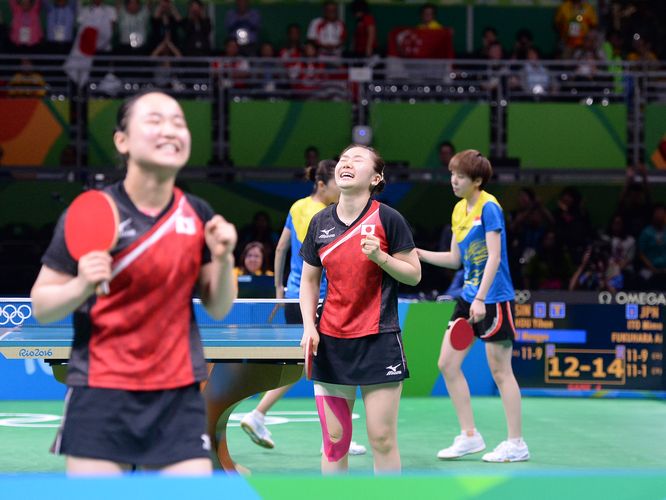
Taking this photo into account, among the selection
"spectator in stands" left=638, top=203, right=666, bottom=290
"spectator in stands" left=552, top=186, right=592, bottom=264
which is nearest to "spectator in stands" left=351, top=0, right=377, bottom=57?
"spectator in stands" left=552, top=186, right=592, bottom=264

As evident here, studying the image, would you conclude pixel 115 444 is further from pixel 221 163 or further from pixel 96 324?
pixel 221 163

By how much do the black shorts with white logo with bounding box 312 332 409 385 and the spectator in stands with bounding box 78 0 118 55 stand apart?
11077mm

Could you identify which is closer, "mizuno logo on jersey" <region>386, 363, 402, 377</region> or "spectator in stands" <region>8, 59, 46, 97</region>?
"mizuno logo on jersey" <region>386, 363, 402, 377</region>

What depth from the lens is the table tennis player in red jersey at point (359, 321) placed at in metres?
4.86

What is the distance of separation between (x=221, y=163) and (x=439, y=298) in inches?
152

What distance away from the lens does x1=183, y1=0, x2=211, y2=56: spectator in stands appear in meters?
14.9

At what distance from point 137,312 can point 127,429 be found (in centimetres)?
33

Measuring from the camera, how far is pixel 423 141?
13961 millimetres

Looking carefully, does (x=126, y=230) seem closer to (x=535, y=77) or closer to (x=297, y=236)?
(x=297, y=236)

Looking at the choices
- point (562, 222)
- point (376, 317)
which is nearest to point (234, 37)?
point (562, 222)

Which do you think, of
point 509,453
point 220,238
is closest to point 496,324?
point 509,453

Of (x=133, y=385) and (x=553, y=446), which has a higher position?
(x=133, y=385)

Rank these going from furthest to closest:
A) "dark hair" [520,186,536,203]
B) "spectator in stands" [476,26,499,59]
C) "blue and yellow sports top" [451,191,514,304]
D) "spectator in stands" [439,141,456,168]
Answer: "spectator in stands" [476,26,499,59] < "spectator in stands" [439,141,456,168] < "dark hair" [520,186,536,203] < "blue and yellow sports top" [451,191,514,304]

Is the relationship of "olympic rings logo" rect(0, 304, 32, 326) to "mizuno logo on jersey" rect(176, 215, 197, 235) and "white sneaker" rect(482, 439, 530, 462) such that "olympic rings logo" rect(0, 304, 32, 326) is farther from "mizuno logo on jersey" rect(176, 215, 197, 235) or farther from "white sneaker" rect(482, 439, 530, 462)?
"mizuno logo on jersey" rect(176, 215, 197, 235)
